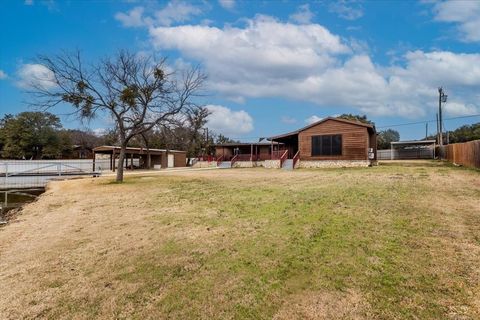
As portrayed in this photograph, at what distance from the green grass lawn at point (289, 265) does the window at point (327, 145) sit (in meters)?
18.8

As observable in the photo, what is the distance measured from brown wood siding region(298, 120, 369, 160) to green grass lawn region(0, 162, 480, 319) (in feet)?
59.3

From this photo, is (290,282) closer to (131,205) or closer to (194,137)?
(131,205)

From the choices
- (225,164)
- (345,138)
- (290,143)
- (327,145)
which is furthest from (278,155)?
(225,164)

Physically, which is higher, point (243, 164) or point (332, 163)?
point (332, 163)

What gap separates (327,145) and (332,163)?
157 cm

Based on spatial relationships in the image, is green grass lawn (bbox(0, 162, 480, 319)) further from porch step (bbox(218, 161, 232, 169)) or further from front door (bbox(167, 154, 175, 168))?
front door (bbox(167, 154, 175, 168))

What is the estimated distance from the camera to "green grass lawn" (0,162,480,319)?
3576mm

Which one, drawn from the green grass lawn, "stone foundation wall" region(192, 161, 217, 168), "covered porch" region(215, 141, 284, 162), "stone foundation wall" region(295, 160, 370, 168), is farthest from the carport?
the green grass lawn

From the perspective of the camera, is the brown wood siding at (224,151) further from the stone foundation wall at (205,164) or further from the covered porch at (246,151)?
the stone foundation wall at (205,164)

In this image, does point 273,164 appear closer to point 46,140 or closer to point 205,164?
point 205,164

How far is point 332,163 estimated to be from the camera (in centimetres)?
2658

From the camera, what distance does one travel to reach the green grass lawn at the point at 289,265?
3576 mm

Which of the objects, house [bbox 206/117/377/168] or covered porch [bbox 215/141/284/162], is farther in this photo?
covered porch [bbox 215/141/284/162]

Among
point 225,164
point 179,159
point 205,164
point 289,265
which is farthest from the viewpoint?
point 179,159
